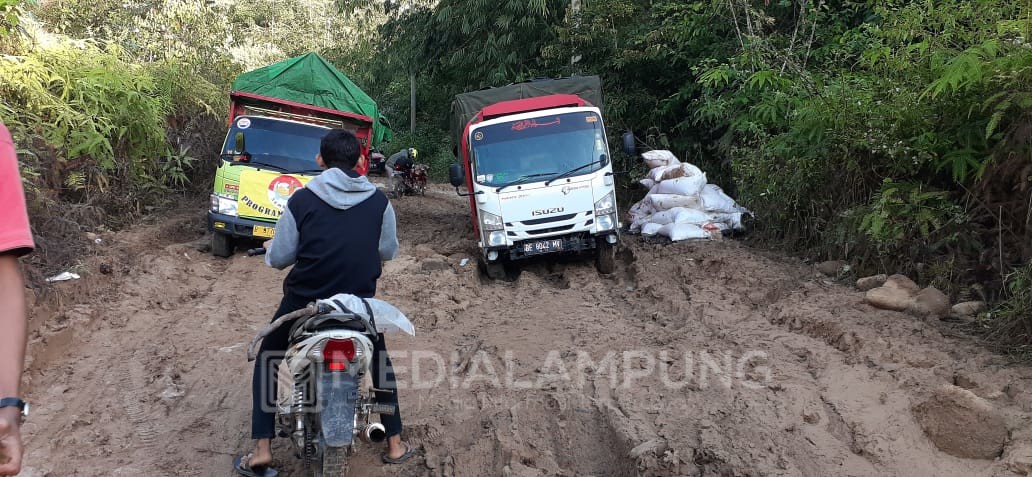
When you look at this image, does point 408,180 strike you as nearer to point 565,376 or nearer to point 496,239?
point 496,239

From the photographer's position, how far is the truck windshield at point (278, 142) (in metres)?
11.5

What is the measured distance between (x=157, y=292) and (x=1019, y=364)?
798cm

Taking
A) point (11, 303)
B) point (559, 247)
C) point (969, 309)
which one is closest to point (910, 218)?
point (969, 309)

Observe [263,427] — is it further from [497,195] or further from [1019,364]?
[497,195]

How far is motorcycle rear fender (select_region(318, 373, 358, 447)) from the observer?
3561 mm

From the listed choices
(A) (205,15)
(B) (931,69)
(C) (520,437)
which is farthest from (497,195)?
(A) (205,15)

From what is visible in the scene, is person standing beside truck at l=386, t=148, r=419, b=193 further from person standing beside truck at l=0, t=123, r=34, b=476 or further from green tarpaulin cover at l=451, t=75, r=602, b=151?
person standing beside truck at l=0, t=123, r=34, b=476

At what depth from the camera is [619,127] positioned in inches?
711

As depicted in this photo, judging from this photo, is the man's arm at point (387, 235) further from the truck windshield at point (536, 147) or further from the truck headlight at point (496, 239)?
the truck windshield at point (536, 147)

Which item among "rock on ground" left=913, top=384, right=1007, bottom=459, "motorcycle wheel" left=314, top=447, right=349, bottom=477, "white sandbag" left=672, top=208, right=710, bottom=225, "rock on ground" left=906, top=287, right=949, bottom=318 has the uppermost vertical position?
"motorcycle wheel" left=314, top=447, right=349, bottom=477

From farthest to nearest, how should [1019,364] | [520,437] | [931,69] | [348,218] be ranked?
[931,69]
[1019,364]
[520,437]
[348,218]

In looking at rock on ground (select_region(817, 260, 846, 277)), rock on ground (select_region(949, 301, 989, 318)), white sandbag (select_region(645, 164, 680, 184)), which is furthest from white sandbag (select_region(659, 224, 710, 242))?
rock on ground (select_region(949, 301, 989, 318))

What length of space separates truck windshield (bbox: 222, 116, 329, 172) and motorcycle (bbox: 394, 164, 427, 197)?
8.37 metres

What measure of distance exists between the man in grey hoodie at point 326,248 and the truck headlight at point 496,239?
18.5 feet
